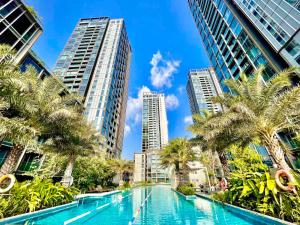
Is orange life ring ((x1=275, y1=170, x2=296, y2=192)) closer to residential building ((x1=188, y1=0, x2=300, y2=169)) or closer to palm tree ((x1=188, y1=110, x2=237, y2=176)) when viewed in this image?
palm tree ((x1=188, y1=110, x2=237, y2=176))

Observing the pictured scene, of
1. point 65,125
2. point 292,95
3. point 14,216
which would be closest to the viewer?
point 14,216

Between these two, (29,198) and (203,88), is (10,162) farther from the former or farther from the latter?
(203,88)

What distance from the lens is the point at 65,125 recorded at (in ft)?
45.4

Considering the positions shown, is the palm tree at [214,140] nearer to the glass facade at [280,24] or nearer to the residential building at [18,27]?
the glass facade at [280,24]

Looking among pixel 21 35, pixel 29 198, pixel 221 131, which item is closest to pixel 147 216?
pixel 29 198

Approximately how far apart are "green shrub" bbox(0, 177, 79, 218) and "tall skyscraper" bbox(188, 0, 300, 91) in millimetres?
28299

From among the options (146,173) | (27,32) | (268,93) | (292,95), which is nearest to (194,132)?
(268,93)

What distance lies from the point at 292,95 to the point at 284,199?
630cm

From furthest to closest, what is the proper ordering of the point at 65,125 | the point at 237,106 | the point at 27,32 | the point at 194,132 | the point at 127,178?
the point at 127,178 → the point at 27,32 → the point at 194,132 → the point at 65,125 → the point at 237,106

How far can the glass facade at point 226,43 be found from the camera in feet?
93.4

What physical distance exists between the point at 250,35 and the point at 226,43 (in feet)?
29.2

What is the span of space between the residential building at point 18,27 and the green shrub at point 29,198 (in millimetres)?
A: 18030

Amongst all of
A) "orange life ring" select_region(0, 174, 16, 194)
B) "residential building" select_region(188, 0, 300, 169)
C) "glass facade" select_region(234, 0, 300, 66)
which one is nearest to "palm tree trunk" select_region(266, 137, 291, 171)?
"residential building" select_region(188, 0, 300, 169)

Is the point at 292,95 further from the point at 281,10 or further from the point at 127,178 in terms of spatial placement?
the point at 127,178
